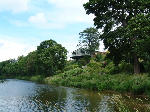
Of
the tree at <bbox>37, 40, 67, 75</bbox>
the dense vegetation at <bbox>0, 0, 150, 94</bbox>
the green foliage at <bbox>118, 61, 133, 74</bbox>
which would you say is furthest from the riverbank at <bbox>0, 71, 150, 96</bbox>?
the tree at <bbox>37, 40, 67, 75</bbox>

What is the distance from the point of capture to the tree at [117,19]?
3719 cm

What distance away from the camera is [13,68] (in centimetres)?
14162

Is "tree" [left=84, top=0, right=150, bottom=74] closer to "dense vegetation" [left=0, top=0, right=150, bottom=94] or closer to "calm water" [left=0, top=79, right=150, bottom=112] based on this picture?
"dense vegetation" [left=0, top=0, right=150, bottom=94]

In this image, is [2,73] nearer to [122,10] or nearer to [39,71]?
[39,71]

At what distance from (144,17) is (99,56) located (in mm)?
49100

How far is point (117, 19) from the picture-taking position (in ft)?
133

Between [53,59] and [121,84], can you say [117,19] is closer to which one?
[121,84]

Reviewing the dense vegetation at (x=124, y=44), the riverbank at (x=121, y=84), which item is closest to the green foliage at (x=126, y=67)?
the dense vegetation at (x=124, y=44)

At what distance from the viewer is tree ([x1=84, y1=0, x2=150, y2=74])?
37.2 metres

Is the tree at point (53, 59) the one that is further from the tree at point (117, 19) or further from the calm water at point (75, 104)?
the calm water at point (75, 104)

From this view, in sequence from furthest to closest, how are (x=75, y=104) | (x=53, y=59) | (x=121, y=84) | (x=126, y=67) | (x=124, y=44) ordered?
(x=53, y=59)
(x=126, y=67)
(x=124, y=44)
(x=121, y=84)
(x=75, y=104)

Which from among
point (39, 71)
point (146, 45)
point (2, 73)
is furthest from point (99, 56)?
point (2, 73)

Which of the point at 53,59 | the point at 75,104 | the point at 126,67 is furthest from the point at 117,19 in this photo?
the point at 53,59

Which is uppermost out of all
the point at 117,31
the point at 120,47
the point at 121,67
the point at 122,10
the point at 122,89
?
the point at 122,10
